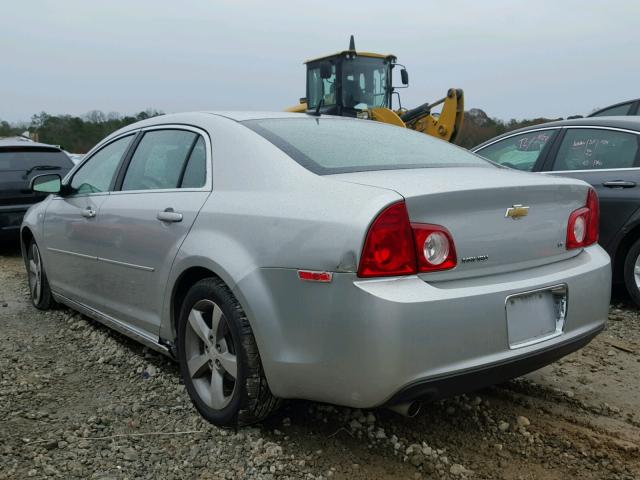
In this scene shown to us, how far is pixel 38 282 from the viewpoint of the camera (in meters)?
5.02

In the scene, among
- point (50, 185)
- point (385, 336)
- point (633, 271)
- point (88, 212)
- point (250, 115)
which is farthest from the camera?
point (633, 271)

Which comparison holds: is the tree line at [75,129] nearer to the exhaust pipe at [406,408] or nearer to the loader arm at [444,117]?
the loader arm at [444,117]

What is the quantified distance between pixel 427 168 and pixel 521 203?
1.44ft

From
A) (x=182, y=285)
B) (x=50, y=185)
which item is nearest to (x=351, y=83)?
(x=50, y=185)

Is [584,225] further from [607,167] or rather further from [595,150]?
[595,150]

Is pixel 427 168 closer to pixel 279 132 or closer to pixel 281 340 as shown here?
pixel 279 132

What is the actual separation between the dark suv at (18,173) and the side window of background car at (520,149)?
5621mm

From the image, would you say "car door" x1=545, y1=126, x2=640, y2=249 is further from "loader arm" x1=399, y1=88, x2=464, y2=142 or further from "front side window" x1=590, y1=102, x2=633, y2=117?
"loader arm" x1=399, y1=88, x2=464, y2=142

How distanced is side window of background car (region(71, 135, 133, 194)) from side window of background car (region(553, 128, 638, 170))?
347 cm

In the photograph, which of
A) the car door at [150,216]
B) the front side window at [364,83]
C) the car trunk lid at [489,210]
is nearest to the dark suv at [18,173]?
the car door at [150,216]

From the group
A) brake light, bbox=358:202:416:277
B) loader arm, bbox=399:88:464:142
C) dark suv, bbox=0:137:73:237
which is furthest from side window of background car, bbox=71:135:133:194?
loader arm, bbox=399:88:464:142

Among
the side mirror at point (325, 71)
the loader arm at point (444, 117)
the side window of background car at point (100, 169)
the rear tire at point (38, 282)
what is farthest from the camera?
the loader arm at point (444, 117)

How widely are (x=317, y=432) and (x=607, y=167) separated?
11.1ft

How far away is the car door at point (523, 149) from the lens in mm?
5367
